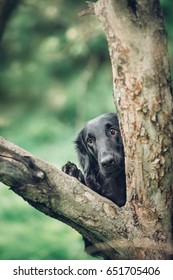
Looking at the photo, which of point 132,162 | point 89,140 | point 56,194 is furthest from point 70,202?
point 89,140

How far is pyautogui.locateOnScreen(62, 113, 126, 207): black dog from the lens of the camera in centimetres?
207

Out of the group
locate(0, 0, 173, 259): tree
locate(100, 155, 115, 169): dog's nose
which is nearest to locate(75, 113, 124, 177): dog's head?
locate(100, 155, 115, 169): dog's nose

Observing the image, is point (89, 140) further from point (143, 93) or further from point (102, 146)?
point (143, 93)

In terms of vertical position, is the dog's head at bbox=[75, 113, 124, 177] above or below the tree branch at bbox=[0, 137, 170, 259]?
above

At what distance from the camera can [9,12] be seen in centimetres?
244

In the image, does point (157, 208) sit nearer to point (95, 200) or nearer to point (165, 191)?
point (165, 191)

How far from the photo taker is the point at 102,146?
2156 mm

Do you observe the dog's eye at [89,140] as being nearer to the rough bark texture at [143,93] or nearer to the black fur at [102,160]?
the black fur at [102,160]

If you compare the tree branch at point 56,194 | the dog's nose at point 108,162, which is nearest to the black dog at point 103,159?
the dog's nose at point 108,162

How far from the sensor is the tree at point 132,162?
5.49ft

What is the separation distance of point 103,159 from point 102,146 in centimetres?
11

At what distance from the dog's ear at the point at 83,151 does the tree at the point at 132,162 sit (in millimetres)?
582

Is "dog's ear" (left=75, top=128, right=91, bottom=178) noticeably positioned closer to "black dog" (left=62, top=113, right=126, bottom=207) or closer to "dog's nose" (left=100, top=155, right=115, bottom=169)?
"black dog" (left=62, top=113, right=126, bottom=207)
